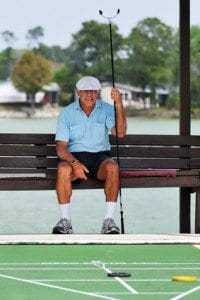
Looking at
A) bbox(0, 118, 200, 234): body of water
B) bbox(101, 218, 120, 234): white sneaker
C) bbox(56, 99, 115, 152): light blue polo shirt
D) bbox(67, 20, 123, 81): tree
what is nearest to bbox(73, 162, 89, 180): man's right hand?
bbox(56, 99, 115, 152): light blue polo shirt

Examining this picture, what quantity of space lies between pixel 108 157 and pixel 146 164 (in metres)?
1.02

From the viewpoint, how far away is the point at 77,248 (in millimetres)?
6836

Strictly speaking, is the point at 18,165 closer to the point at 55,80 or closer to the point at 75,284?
the point at 75,284

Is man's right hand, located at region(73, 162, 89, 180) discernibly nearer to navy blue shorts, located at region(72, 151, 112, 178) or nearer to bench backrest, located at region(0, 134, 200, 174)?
navy blue shorts, located at region(72, 151, 112, 178)

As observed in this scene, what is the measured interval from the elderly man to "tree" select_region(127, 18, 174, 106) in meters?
31.8

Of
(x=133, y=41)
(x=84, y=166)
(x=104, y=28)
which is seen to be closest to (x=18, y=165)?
(x=84, y=166)

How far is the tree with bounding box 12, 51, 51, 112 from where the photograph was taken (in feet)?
136

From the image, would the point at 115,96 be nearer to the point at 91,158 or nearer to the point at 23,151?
the point at 91,158

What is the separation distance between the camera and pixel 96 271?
19.4 feet

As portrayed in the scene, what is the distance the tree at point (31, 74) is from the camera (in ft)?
136

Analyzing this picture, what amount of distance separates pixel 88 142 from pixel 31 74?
33.0m

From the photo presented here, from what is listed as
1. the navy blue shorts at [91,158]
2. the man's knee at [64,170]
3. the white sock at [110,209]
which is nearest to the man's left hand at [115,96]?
the navy blue shorts at [91,158]

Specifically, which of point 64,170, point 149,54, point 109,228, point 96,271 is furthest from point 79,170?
point 149,54

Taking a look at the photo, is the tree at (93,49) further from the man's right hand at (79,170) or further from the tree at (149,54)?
the man's right hand at (79,170)
